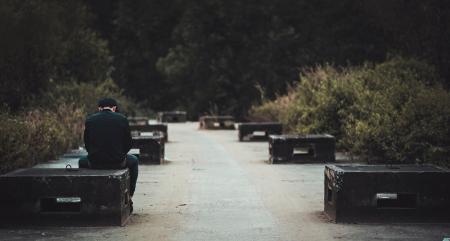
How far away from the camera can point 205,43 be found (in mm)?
60938

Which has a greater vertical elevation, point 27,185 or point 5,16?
point 5,16

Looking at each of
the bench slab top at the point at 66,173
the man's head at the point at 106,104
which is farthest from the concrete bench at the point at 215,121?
the bench slab top at the point at 66,173

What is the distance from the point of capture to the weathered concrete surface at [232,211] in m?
Result: 9.49

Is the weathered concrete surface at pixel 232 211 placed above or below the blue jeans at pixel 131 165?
below

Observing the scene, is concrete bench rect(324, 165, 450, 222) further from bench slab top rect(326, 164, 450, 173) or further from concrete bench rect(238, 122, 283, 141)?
concrete bench rect(238, 122, 283, 141)

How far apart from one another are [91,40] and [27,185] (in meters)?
34.7

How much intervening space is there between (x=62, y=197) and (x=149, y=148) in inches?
368

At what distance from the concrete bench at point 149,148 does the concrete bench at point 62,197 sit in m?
9.15

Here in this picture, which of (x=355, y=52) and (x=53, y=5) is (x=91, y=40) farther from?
(x=355, y=52)

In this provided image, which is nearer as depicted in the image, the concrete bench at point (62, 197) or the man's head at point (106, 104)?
the concrete bench at point (62, 197)

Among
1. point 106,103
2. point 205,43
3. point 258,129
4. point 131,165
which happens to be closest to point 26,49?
point 258,129

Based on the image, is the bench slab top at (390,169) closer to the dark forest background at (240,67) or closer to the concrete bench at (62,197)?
the concrete bench at (62,197)

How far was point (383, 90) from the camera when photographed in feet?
75.4

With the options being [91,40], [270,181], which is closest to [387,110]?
[270,181]
